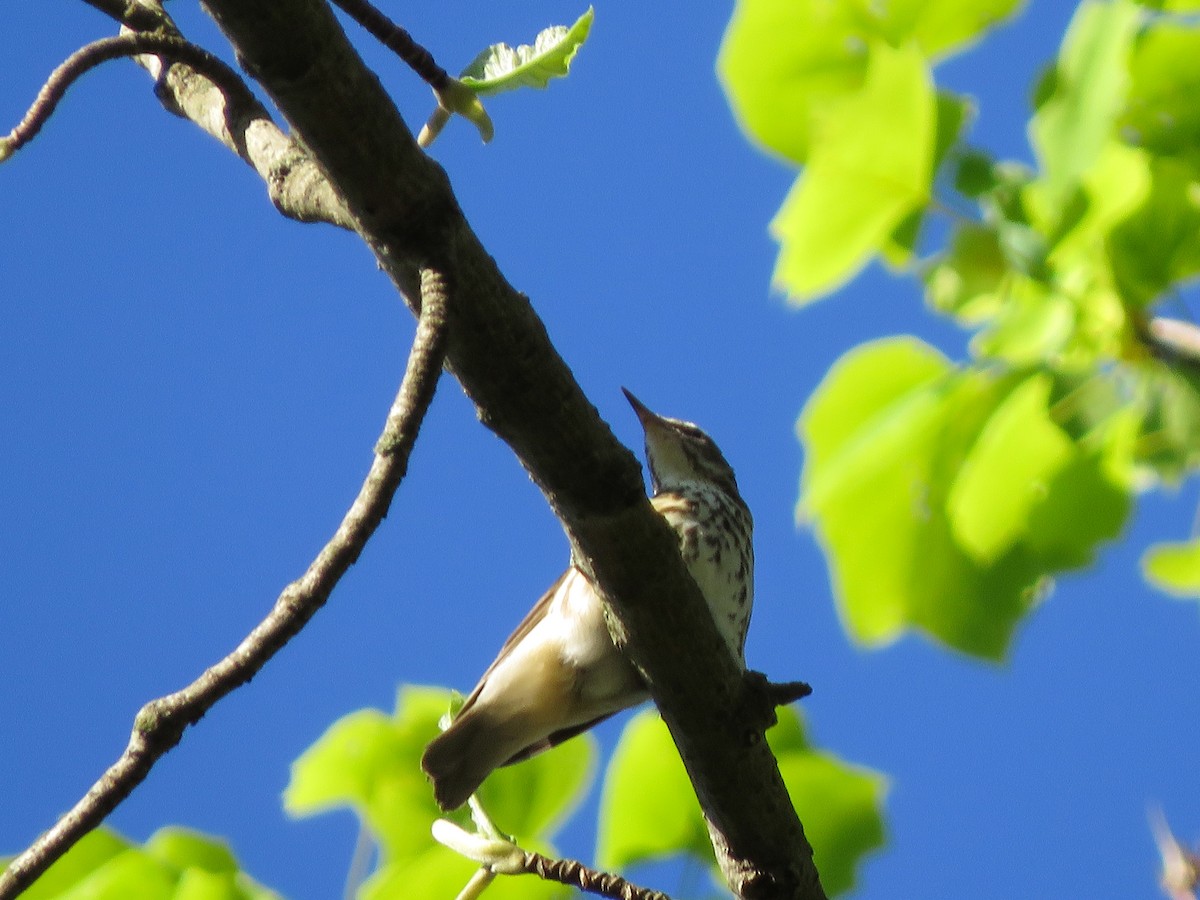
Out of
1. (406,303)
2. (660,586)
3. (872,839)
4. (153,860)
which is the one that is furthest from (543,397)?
(872,839)

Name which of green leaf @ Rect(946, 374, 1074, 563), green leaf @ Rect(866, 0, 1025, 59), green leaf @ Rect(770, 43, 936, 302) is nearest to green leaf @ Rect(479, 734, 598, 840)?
green leaf @ Rect(946, 374, 1074, 563)

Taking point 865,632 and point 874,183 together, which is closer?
point 874,183

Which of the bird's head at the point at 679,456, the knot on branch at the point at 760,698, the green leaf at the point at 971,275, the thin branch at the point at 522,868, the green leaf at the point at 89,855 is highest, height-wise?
the bird's head at the point at 679,456

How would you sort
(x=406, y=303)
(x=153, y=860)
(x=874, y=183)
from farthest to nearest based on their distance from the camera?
(x=406, y=303) → (x=153, y=860) → (x=874, y=183)

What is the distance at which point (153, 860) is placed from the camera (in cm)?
149

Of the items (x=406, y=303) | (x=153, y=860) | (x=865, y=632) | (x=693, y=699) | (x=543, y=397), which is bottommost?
(x=153, y=860)

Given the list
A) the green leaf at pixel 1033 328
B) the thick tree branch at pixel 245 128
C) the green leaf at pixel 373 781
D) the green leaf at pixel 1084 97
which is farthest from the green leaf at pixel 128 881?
the green leaf at pixel 1084 97

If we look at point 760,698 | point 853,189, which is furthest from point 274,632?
point 760,698

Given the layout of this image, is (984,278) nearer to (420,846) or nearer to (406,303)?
(406,303)

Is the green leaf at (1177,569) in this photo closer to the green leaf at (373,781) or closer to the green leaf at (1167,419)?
the green leaf at (1167,419)

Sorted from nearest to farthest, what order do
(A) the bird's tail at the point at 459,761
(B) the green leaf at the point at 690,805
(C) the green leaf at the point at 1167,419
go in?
1. (C) the green leaf at the point at 1167,419
2. (B) the green leaf at the point at 690,805
3. (A) the bird's tail at the point at 459,761

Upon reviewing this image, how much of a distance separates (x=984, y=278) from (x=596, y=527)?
0.69 m

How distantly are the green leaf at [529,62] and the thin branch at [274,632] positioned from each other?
1.00 feet

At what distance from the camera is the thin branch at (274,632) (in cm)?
100
